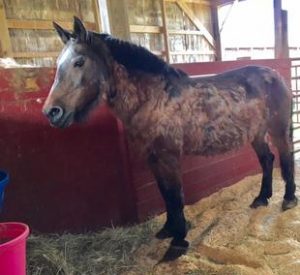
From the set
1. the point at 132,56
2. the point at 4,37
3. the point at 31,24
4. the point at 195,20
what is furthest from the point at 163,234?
the point at 195,20

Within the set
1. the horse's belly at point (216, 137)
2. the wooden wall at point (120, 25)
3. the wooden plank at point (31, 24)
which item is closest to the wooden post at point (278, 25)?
the wooden wall at point (120, 25)

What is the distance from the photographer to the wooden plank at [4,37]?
5.73 m

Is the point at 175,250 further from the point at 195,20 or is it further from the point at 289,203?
the point at 195,20

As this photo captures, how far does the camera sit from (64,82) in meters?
1.86

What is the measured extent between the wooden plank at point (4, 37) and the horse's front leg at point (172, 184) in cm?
457

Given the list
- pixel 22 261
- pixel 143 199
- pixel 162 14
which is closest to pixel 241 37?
pixel 162 14

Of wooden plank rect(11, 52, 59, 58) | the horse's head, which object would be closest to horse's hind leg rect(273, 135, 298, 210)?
the horse's head

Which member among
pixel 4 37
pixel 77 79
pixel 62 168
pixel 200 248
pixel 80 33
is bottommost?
pixel 200 248

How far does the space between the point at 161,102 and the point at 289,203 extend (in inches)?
56.0

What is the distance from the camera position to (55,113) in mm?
1824

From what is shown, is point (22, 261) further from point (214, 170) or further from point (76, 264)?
point (214, 170)

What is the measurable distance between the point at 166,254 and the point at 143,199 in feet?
2.14

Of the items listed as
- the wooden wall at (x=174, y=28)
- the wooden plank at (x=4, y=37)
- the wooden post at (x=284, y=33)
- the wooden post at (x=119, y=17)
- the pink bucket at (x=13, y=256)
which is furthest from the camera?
the wooden wall at (x=174, y=28)

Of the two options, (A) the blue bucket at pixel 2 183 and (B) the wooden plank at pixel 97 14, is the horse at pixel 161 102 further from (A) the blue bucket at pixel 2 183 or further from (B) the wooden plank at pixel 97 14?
(B) the wooden plank at pixel 97 14
